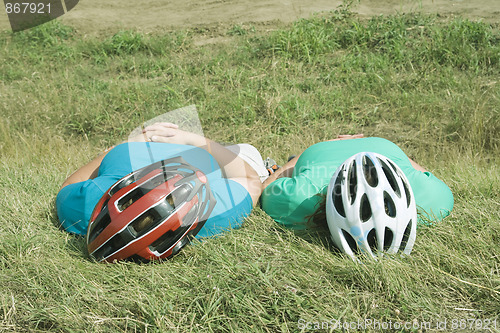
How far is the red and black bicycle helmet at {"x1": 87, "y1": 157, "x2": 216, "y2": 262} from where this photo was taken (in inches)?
117

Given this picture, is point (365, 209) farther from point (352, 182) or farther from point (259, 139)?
point (259, 139)

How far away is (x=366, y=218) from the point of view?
2.99 metres

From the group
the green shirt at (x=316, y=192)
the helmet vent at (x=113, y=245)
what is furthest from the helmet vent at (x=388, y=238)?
the helmet vent at (x=113, y=245)

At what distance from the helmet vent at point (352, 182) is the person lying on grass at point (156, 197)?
2.81 feet

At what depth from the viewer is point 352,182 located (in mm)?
3088

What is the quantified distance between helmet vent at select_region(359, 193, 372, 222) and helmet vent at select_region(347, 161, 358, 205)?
0.06m

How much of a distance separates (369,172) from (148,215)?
1469mm

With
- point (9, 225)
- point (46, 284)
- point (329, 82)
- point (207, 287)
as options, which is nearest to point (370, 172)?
point (207, 287)

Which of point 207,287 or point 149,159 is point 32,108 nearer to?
point 149,159

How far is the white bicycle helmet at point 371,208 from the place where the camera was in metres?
2.94

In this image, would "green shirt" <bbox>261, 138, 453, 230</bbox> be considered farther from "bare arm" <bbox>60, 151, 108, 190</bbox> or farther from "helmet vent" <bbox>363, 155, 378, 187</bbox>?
"bare arm" <bbox>60, 151, 108, 190</bbox>

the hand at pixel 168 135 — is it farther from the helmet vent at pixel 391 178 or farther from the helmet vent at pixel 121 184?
the helmet vent at pixel 391 178

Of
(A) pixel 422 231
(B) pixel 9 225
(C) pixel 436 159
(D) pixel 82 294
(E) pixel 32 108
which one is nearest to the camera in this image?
(D) pixel 82 294

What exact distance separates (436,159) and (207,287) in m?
3.40
